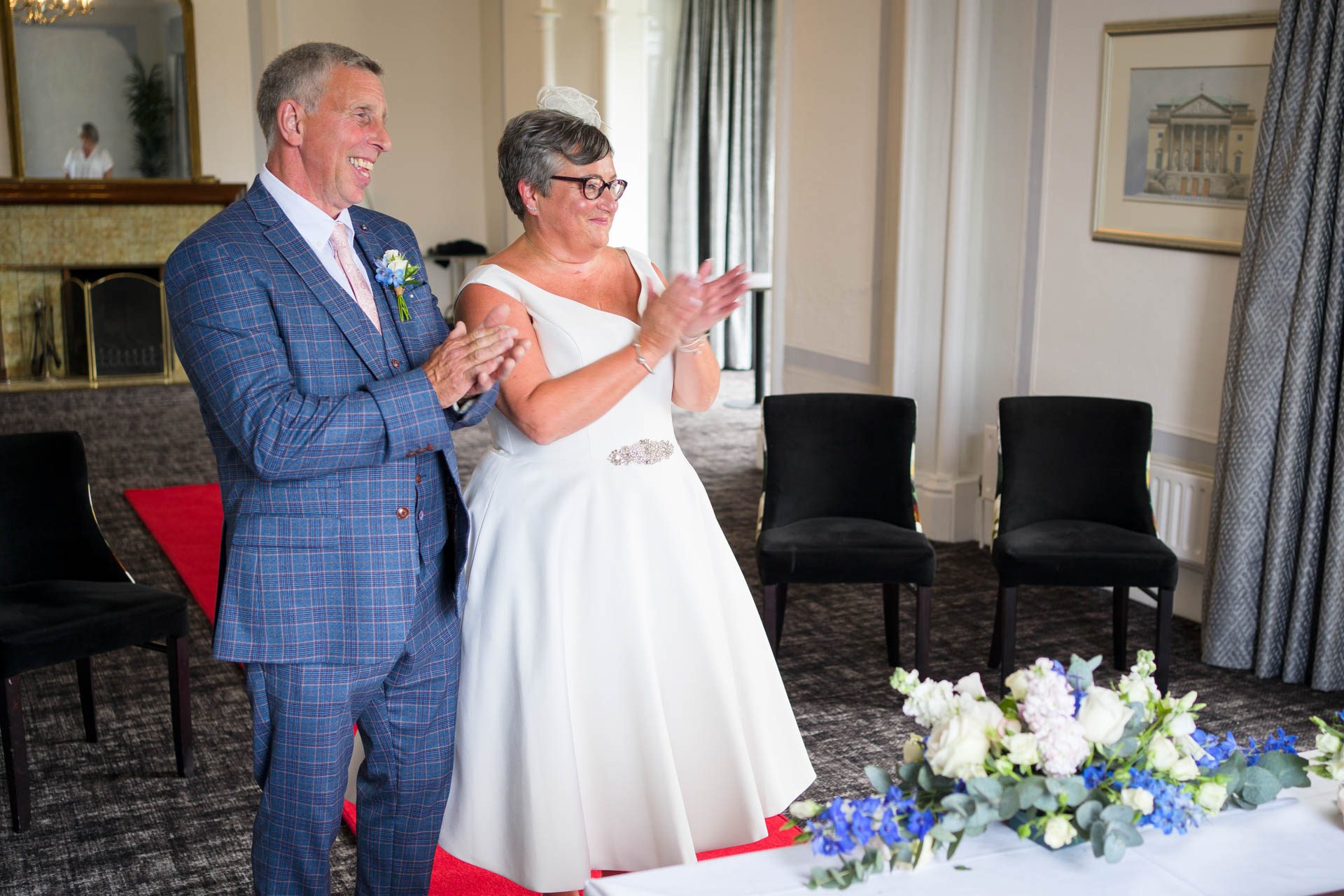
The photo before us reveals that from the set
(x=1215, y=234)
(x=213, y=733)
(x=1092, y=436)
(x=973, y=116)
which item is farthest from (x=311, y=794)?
(x=973, y=116)

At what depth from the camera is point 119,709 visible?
4.14m

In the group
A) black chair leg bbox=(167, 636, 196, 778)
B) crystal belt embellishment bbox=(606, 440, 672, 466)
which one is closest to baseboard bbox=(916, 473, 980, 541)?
black chair leg bbox=(167, 636, 196, 778)

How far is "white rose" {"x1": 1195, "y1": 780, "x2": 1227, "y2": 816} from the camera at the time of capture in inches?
67.2

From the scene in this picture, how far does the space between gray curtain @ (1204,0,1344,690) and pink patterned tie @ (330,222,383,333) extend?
3.09 m

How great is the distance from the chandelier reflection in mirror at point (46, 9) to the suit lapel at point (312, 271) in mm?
6243

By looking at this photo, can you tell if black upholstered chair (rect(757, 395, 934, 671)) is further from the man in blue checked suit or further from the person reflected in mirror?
the person reflected in mirror

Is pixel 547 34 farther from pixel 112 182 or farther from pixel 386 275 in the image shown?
pixel 386 275

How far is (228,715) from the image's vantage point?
4.06m

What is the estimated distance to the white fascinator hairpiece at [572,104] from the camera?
2.49 metres

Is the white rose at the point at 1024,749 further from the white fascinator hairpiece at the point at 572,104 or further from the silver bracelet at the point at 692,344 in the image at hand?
the white fascinator hairpiece at the point at 572,104

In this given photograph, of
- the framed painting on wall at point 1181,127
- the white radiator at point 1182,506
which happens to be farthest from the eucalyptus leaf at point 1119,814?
the framed painting on wall at point 1181,127

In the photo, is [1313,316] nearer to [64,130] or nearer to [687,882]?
[687,882]

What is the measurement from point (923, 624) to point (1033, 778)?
8.29 ft

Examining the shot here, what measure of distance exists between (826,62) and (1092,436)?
2.70 m
